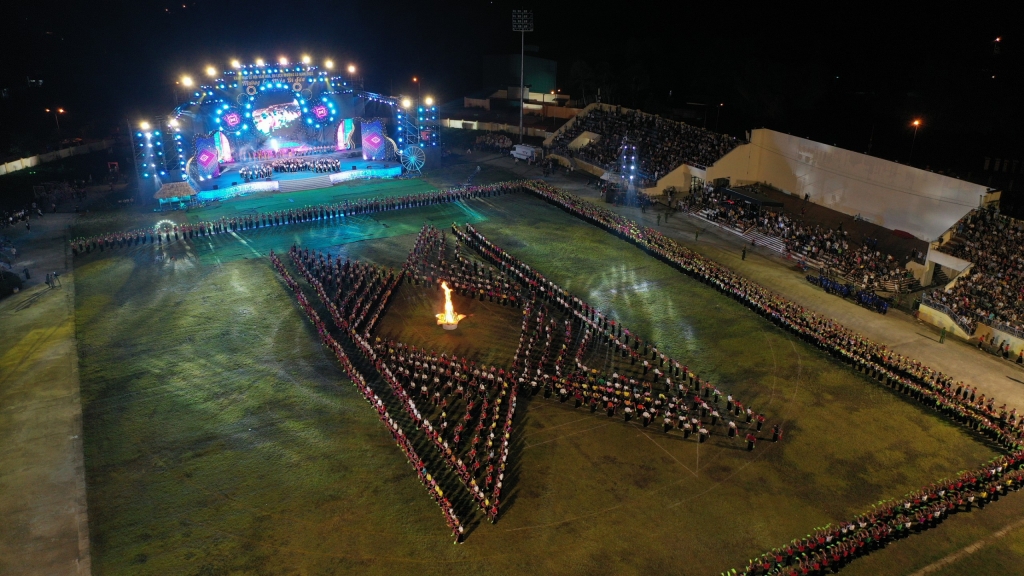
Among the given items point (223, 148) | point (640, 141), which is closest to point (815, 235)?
point (640, 141)

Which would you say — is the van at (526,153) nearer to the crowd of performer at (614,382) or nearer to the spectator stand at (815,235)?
the spectator stand at (815,235)

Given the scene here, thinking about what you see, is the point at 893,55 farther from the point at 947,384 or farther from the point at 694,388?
the point at 694,388

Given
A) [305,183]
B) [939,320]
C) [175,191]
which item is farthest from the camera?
[305,183]

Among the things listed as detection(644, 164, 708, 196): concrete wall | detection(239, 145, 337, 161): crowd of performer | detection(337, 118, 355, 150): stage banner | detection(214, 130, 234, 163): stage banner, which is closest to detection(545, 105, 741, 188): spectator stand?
detection(644, 164, 708, 196): concrete wall

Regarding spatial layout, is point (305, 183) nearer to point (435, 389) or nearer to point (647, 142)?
point (647, 142)

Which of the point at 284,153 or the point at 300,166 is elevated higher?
the point at 284,153

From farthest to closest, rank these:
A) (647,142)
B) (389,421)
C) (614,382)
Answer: (647,142) < (614,382) < (389,421)

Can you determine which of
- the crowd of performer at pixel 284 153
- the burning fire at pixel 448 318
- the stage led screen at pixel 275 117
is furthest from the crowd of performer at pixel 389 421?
the stage led screen at pixel 275 117

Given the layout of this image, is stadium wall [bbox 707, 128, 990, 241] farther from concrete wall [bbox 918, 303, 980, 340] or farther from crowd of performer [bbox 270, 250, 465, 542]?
crowd of performer [bbox 270, 250, 465, 542]

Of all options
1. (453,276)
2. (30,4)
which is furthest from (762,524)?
(30,4)
